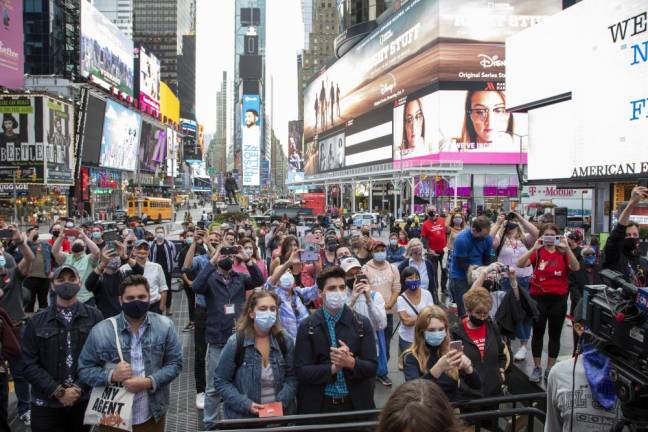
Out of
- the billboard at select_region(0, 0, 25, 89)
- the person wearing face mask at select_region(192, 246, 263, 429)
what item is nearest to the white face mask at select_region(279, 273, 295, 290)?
the person wearing face mask at select_region(192, 246, 263, 429)

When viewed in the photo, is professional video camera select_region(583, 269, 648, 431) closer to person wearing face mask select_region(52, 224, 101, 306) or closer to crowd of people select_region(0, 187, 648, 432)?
crowd of people select_region(0, 187, 648, 432)

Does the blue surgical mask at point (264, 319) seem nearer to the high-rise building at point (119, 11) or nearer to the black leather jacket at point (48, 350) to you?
the black leather jacket at point (48, 350)

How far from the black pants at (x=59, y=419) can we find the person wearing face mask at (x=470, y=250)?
472 cm

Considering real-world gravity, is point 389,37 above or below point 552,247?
above

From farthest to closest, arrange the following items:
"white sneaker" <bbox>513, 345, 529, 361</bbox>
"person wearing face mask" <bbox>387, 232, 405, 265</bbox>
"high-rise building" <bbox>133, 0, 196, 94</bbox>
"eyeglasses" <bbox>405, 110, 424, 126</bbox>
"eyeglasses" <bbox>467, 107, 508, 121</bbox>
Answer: "high-rise building" <bbox>133, 0, 196, 94</bbox> → "eyeglasses" <bbox>405, 110, 424, 126</bbox> → "eyeglasses" <bbox>467, 107, 508, 121</bbox> → "person wearing face mask" <bbox>387, 232, 405, 265</bbox> → "white sneaker" <bbox>513, 345, 529, 361</bbox>

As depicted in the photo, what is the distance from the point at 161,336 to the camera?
13.9 ft

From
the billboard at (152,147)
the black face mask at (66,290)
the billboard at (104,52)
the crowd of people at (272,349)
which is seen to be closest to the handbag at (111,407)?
the crowd of people at (272,349)

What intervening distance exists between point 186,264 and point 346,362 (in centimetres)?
477

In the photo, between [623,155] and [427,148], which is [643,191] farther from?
[427,148]

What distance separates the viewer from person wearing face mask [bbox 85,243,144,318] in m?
6.41

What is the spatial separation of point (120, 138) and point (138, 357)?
6888 cm

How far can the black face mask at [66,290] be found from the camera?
4.48m

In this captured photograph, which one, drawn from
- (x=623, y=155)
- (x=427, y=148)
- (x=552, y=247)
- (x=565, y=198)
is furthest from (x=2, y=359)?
(x=427, y=148)

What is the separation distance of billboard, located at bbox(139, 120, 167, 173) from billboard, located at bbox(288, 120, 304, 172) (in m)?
60.7
